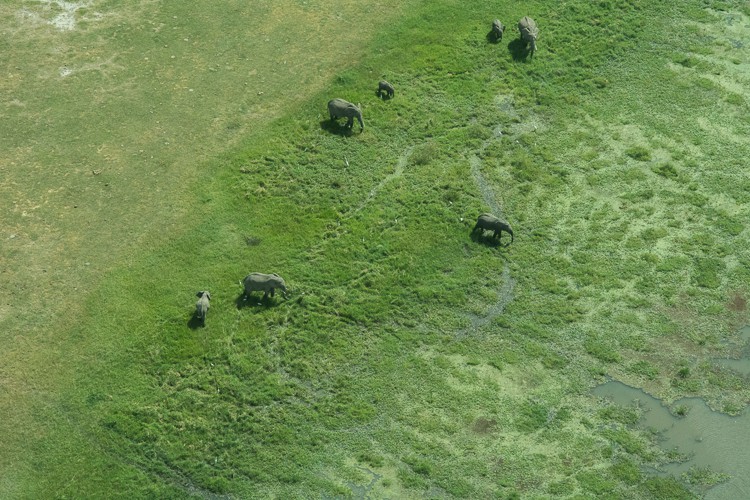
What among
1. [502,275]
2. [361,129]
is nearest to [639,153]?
[502,275]

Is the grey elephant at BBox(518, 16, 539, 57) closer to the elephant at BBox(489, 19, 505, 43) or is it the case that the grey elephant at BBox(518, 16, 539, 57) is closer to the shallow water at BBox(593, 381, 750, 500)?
the elephant at BBox(489, 19, 505, 43)

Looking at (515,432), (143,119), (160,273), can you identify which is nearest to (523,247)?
(515,432)

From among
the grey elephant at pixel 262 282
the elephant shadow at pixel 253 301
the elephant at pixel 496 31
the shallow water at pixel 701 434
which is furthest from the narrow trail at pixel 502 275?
the elephant shadow at pixel 253 301

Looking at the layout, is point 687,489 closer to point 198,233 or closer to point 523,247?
point 523,247

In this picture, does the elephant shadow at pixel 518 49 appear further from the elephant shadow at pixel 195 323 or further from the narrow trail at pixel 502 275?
the elephant shadow at pixel 195 323

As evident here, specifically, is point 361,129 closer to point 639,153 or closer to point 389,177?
point 389,177
